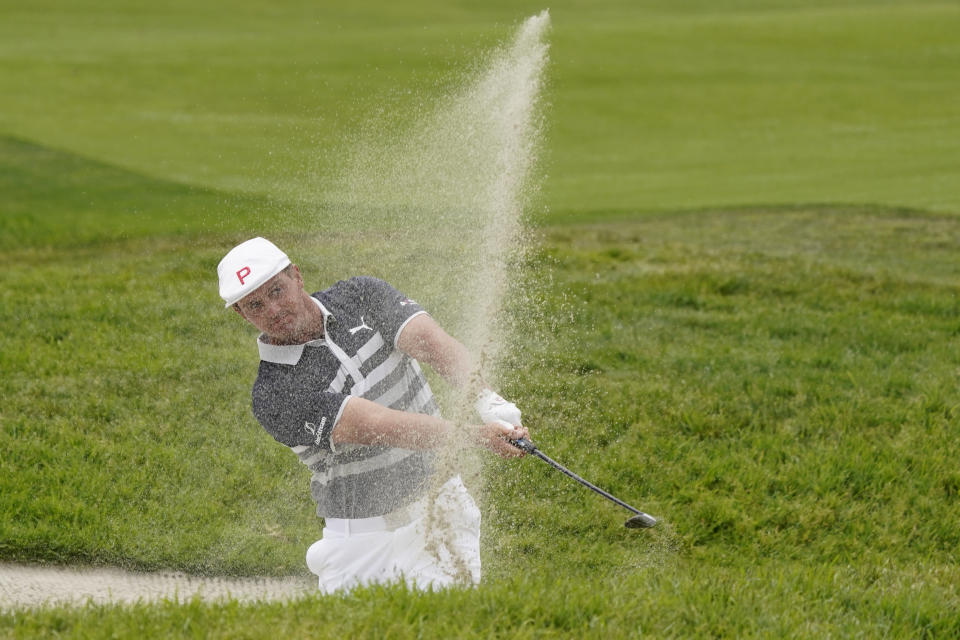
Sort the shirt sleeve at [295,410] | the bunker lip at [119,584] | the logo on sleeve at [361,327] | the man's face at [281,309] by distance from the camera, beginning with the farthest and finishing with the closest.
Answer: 1. the bunker lip at [119,584]
2. the logo on sleeve at [361,327]
3. the man's face at [281,309]
4. the shirt sleeve at [295,410]

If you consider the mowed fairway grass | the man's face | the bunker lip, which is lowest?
the bunker lip

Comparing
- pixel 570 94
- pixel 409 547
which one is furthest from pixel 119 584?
pixel 570 94

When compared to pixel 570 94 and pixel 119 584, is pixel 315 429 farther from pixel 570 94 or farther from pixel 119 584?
pixel 570 94

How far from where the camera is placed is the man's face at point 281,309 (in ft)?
15.8

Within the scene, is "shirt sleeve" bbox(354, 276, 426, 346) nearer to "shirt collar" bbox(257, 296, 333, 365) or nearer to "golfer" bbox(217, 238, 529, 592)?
"golfer" bbox(217, 238, 529, 592)

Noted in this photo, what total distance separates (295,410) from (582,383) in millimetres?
4300

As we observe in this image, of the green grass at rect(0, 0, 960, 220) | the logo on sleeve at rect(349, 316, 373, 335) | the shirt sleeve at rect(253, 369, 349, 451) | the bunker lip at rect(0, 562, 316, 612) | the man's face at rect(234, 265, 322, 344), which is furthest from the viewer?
the green grass at rect(0, 0, 960, 220)

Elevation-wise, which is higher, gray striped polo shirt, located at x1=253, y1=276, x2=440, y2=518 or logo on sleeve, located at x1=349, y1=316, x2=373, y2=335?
logo on sleeve, located at x1=349, y1=316, x2=373, y2=335

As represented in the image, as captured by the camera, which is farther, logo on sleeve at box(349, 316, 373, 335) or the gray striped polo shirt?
logo on sleeve at box(349, 316, 373, 335)

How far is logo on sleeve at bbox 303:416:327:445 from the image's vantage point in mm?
4688

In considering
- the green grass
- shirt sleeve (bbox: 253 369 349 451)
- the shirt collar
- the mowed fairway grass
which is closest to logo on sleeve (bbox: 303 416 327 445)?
shirt sleeve (bbox: 253 369 349 451)

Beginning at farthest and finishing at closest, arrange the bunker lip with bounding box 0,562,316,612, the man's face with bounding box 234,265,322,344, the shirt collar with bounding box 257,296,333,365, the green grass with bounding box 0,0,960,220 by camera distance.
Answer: the green grass with bounding box 0,0,960,220 → the bunker lip with bounding box 0,562,316,612 → the shirt collar with bounding box 257,296,333,365 → the man's face with bounding box 234,265,322,344

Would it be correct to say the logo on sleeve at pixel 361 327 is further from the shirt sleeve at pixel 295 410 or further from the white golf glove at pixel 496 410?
the white golf glove at pixel 496 410

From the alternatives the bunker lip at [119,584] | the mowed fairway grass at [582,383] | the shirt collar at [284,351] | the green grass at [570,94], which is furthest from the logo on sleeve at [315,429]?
the green grass at [570,94]
